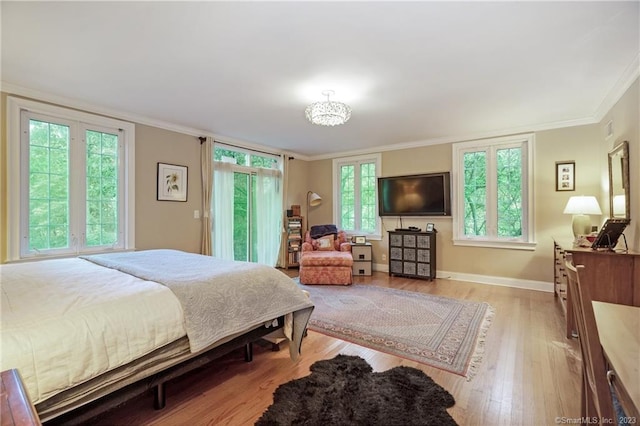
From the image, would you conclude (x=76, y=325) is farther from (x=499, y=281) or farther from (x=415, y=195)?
(x=499, y=281)

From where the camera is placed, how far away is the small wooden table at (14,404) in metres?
0.70

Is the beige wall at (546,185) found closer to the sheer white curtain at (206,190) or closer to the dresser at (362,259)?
the dresser at (362,259)

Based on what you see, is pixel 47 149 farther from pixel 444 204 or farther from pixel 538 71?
pixel 444 204

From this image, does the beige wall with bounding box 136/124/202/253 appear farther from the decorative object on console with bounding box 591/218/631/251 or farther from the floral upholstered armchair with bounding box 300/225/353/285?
the decorative object on console with bounding box 591/218/631/251

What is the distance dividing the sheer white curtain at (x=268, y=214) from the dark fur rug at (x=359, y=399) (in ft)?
11.5

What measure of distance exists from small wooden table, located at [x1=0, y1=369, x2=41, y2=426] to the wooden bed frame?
41cm

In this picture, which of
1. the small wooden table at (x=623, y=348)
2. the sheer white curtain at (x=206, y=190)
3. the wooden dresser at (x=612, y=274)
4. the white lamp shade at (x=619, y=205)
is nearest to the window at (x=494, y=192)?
the white lamp shade at (x=619, y=205)

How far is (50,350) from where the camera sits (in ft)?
3.81

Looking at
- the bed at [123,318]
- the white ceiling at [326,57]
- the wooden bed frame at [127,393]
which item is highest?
the white ceiling at [326,57]

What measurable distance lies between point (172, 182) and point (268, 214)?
6.20 feet

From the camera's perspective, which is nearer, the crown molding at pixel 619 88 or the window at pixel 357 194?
the crown molding at pixel 619 88

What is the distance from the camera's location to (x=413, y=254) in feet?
16.2

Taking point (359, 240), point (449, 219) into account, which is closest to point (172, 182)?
point (359, 240)

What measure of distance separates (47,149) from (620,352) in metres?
4.60
